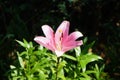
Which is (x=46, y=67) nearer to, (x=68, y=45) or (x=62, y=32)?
(x=62, y=32)

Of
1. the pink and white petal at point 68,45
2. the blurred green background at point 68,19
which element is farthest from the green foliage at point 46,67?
the blurred green background at point 68,19

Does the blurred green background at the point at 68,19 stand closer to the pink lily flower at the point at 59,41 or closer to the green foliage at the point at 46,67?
the green foliage at the point at 46,67

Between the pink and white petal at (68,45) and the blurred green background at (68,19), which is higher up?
the blurred green background at (68,19)

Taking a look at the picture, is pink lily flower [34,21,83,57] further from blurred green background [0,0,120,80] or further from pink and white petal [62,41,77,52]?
blurred green background [0,0,120,80]

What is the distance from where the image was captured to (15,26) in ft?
19.3

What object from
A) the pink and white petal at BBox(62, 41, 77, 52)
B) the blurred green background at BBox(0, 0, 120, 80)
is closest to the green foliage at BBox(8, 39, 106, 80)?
the pink and white petal at BBox(62, 41, 77, 52)

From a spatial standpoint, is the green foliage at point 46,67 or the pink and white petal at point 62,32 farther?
the green foliage at point 46,67

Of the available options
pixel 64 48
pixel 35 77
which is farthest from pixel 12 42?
pixel 64 48

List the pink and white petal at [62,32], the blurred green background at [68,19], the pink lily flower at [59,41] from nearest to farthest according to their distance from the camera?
the pink lily flower at [59,41] → the pink and white petal at [62,32] → the blurred green background at [68,19]

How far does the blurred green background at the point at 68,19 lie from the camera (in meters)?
5.56

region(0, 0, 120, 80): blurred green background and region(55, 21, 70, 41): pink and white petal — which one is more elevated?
region(0, 0, 120, 80): blurred green background

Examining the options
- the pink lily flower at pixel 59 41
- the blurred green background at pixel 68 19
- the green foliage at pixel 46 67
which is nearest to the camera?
the pink lily flower at pixel 59 41

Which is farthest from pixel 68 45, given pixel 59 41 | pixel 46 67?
pixel 46 67

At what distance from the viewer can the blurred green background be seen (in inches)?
219
